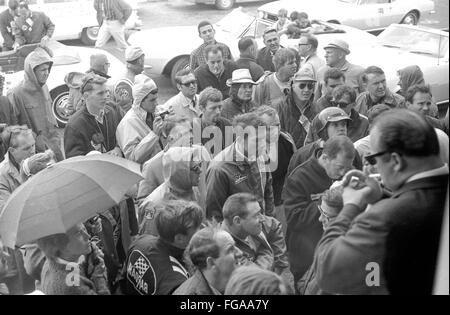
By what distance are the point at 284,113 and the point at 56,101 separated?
4662mm

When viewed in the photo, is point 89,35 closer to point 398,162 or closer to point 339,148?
point 339,148

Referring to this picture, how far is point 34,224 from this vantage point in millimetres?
3807

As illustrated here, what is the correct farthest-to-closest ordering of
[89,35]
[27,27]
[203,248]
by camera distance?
1. [89,35]
2. [27,27]
3. [203,248]

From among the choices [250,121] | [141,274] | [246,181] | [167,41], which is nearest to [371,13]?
[167,41]

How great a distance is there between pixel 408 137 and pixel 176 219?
61.8 inches

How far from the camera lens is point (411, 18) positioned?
1312 centimetres

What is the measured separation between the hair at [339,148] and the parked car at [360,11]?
25.2 ft

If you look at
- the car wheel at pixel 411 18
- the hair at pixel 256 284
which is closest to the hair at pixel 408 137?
the hair at pixel 256 284

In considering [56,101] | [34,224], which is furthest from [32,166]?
[56,101]

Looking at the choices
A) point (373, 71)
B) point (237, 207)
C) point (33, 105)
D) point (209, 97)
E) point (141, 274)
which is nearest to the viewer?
point (141, 274)

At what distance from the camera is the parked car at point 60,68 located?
999cm

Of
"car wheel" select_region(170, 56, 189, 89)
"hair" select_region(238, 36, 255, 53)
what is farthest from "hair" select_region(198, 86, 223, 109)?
"car wheel" select_region(170, 56, 189, 89)
